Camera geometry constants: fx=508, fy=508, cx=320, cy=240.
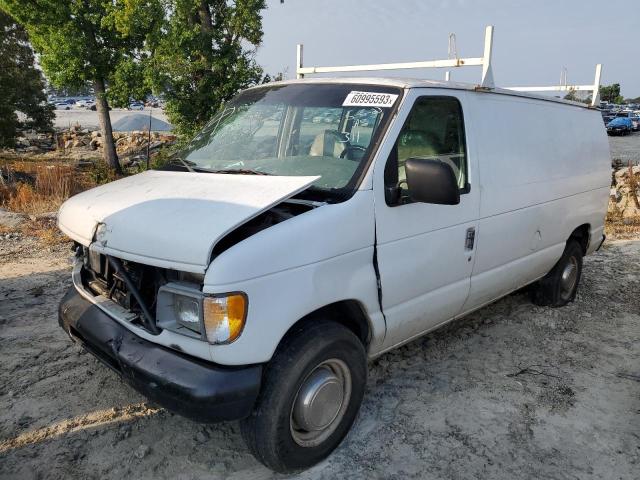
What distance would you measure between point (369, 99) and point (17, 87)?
26.6 metres

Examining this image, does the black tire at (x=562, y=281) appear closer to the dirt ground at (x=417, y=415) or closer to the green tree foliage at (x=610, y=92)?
the dirt ground at (x=417, y=415)

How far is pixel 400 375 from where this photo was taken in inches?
153

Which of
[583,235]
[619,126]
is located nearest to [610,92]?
[619,126]

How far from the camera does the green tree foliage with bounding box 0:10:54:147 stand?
22859 mm

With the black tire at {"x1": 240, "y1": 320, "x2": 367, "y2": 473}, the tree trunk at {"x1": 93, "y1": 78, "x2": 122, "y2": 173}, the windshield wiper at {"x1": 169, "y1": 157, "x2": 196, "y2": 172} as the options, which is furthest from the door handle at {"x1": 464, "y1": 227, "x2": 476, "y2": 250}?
the tree trunk at {"x1": 93, "y1": 78, "x2": 122, "y2": 173}

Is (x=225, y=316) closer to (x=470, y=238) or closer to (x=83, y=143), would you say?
(x=470, y=238)

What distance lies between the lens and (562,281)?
5.29 meters

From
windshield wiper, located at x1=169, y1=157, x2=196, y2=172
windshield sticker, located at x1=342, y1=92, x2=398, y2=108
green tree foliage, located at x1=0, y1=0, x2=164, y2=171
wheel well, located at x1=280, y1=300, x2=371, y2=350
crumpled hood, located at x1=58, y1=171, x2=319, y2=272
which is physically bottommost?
wheel well, located at x1=280, y1=300, x2=371, y2=350

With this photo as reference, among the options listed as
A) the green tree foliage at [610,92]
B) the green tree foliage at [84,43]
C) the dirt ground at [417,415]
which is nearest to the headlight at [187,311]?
the dirt ground at [417,415]

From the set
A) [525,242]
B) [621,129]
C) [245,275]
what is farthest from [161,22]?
[621,129]

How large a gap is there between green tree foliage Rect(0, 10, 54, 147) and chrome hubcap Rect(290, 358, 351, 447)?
81.3ft

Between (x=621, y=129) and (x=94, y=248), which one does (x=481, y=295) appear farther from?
(x=621, y=129)

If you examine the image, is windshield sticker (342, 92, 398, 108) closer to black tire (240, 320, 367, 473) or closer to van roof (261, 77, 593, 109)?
van roof (261, 77, 593, 109)

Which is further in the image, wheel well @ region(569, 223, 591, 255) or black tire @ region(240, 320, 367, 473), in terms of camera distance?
wheel well @ region(569, 223, 591, 255)
